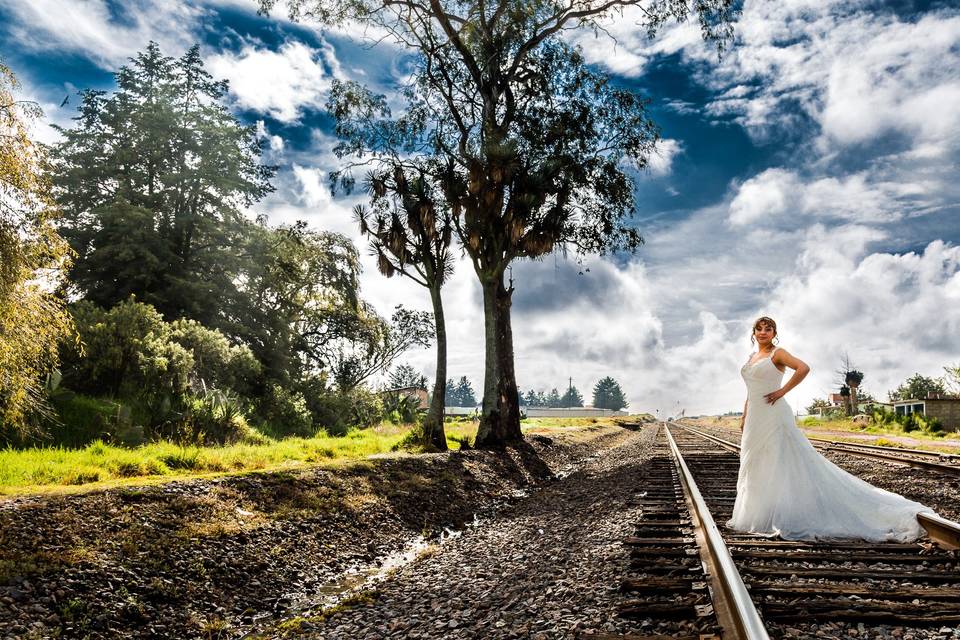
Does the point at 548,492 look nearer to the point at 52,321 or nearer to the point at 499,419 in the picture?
the point at 499,419

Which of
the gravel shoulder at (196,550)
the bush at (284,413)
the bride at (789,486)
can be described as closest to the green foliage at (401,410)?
the bush at (284,413)

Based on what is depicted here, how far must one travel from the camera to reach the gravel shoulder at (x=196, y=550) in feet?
Result: 15.4

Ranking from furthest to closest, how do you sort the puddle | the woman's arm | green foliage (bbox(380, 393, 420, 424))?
green foliage (bbox(380, 393, 420, 424)) < the woman's arm < the puddle

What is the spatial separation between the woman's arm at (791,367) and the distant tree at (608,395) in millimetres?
184652

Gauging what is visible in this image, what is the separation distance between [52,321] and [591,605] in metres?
8.86

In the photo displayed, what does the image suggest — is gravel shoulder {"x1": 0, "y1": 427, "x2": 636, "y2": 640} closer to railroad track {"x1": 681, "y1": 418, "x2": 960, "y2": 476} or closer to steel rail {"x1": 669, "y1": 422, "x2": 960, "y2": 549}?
steel rail {"x1": 669, "y1": 422, "x2": 960, "y2": 549}

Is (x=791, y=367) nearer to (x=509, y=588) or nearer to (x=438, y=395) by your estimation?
(x=509, y=588)

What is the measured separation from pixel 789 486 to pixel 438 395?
492 inches

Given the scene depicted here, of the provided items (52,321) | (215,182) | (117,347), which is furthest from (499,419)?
(215,182)

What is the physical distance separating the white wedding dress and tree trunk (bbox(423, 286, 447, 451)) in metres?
10.8

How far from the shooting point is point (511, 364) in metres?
20.4

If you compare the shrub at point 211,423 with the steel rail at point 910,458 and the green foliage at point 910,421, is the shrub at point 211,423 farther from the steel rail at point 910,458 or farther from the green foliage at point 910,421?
the green foliage at point 910,421

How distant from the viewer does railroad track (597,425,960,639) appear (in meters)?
3.53

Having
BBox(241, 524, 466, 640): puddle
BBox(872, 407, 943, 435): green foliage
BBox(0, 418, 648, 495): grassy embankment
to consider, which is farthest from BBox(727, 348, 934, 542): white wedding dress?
BBox(872, 407, 943, 435): green foliage
